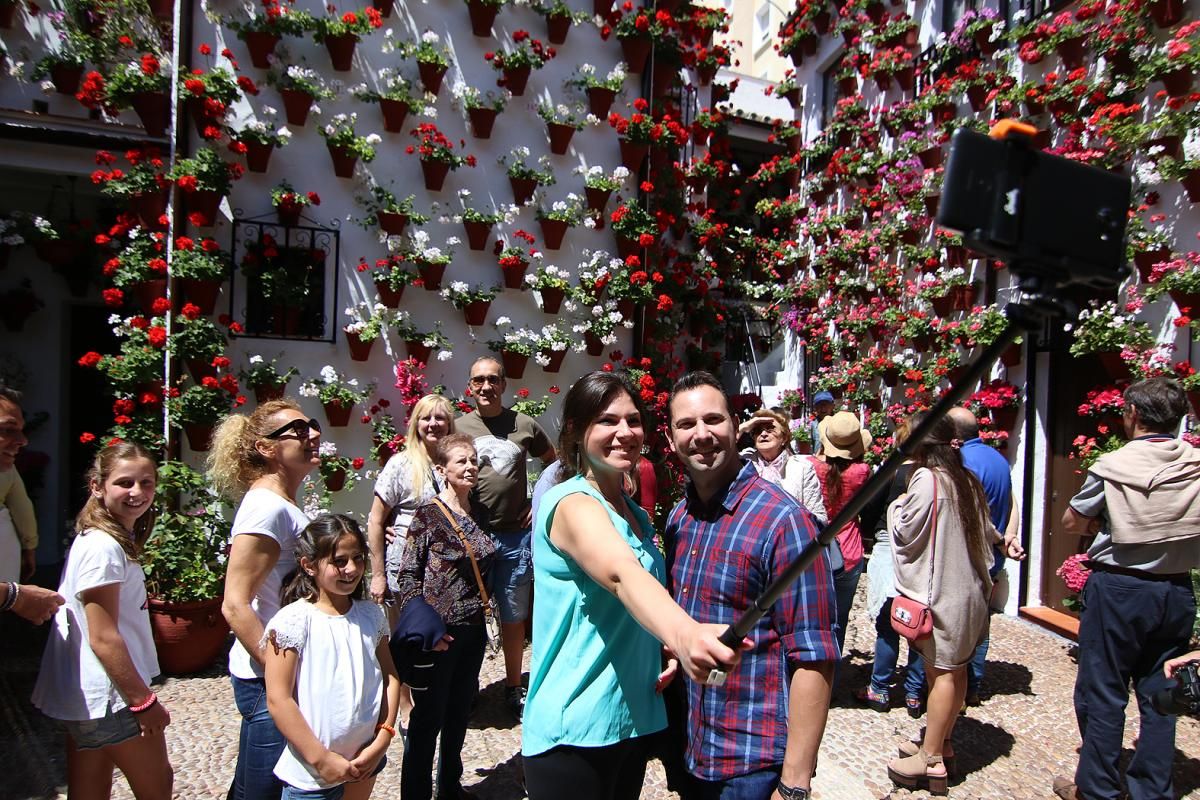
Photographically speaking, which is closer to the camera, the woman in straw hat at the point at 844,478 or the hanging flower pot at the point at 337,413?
the woman in straw hat at the point at 844,478

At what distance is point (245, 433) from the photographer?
2701 mm

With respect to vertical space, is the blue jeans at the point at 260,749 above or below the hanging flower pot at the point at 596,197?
below

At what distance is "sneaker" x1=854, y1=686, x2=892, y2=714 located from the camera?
464 cm

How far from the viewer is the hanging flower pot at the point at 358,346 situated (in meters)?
6.63

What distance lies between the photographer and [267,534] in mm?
2465

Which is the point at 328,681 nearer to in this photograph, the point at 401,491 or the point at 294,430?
the point at 294,430

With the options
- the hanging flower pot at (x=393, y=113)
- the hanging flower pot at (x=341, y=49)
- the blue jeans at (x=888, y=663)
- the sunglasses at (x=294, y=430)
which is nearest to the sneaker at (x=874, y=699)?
the blue jeans at (x=888, y=663)

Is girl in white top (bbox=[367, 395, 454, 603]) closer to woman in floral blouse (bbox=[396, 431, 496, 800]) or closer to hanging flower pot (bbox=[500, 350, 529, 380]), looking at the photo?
woman in floral blouse (bbox=[396, 431, 496, 800])

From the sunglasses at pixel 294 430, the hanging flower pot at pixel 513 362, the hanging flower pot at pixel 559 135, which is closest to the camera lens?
the sunglasses at pixel 294 430

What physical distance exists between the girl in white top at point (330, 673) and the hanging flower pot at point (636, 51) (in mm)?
6554

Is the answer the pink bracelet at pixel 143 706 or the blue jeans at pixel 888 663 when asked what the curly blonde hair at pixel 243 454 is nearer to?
the pink bracelet at pixel 143 706

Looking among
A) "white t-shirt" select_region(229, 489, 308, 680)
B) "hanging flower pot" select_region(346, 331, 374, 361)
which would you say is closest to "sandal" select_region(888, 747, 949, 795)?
"white t-shirt" select_region(229, 489, 308, 680)

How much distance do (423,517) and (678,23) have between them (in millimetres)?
6655

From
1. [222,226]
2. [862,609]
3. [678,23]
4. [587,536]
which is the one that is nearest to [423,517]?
[587,536]
